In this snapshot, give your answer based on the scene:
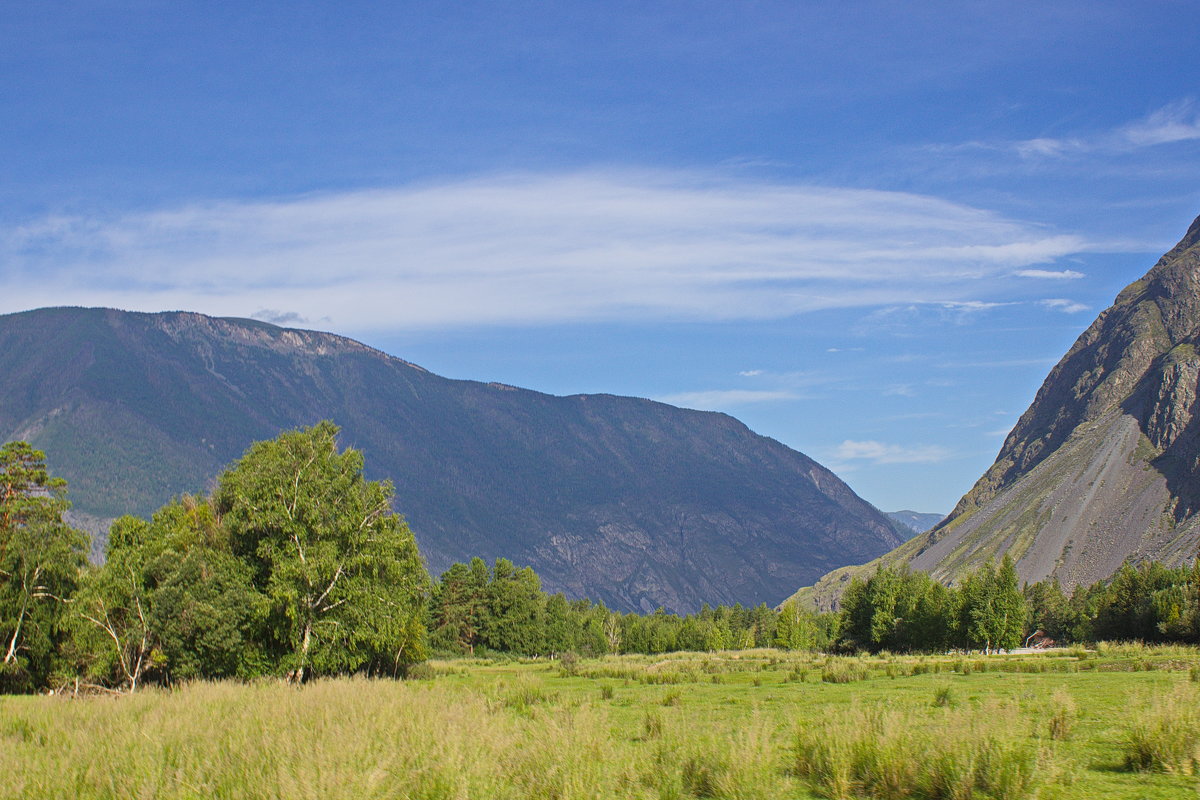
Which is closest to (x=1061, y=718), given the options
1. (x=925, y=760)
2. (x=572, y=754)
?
(x=925, y=760)

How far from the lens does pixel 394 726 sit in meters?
14.5

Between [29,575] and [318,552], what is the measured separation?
15.1 meters

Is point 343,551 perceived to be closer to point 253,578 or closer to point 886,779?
point 253,578

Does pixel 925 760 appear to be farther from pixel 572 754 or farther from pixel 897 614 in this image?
pixel 897 614

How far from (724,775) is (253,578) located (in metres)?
33.0

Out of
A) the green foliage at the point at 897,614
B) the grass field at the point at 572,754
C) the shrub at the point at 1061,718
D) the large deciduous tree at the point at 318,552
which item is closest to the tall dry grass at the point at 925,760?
the grass field at the point at 572,754

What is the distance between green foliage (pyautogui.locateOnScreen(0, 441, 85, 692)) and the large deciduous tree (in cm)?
892

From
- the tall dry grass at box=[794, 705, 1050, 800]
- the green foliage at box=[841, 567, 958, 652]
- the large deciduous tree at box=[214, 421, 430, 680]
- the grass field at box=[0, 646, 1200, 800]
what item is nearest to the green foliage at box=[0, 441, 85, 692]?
the large deciduous tree at box=[214, 421, 430, 680]

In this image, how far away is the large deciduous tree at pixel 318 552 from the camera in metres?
38.7

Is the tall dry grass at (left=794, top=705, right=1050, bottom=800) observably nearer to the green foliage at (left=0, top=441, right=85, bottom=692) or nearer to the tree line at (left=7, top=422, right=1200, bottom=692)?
the tree line at (left=7, top=422, right=1200, bottom=692)

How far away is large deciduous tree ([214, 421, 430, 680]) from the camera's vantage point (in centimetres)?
3866

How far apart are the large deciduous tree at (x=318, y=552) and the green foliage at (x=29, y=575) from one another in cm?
892

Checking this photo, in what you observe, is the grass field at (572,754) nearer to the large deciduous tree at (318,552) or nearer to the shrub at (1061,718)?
the shrub at (1061,718)

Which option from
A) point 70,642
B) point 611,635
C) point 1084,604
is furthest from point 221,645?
point 611,635
